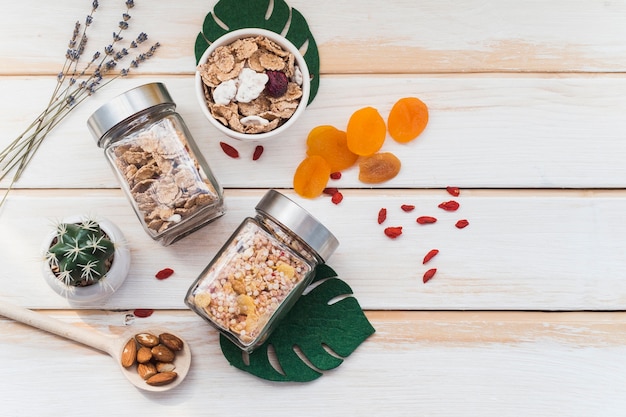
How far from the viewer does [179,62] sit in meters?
1.25

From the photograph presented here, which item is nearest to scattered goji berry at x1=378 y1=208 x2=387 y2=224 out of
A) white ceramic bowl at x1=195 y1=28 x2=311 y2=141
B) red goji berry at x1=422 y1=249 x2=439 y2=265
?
red goji berry at x1=422 y1=249 x2=439 y2=265

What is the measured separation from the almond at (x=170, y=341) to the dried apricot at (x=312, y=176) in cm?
40

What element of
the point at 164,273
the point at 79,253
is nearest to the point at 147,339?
the point at 164,273

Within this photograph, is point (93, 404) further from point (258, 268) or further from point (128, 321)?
point (258, 268)

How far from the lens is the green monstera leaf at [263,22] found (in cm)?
124

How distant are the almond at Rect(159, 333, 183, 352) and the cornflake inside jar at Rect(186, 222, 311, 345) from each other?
0.14 meters

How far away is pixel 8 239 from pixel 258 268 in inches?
22.2

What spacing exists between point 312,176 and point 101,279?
47cm

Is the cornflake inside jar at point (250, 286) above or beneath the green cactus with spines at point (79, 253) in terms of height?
beneath

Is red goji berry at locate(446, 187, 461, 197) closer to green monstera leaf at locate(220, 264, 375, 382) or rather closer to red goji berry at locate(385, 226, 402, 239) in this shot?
red goji berry at locate(385, 226, 402, 239)

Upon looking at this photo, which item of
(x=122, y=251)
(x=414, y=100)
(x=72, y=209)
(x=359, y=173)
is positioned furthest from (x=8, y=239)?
(x=414, y=100)

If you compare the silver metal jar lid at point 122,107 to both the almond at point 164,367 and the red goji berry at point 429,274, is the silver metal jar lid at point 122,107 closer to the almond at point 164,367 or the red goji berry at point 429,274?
the almond at point 164,367

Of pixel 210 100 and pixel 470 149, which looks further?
pixel 470 149

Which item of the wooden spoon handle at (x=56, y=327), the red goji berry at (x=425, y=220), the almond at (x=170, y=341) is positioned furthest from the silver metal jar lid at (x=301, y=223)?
the wooden spoon handle at (x=56, y=327)
